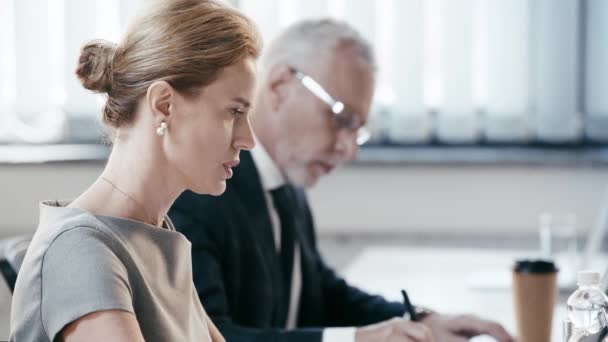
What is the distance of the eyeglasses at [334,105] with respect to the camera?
2.00 m

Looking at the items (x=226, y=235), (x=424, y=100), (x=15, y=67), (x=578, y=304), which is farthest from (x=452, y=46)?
(x=578, y=304)

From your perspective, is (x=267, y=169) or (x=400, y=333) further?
(x=267, y=169)

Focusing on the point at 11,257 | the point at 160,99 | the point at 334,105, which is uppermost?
the point at 160,99

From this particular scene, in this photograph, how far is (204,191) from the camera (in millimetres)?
1151

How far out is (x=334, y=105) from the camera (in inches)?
79.4

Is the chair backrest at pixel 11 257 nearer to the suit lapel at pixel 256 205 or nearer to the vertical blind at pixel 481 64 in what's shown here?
the suit lapel at pixel 256 205

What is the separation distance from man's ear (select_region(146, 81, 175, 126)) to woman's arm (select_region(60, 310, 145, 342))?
0.25 meters

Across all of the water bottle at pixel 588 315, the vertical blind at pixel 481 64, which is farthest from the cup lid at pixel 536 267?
the vertical blind at pixel 481 64

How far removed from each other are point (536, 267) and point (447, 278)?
2.06 feet

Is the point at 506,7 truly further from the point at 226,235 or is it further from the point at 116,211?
the point at 116,211

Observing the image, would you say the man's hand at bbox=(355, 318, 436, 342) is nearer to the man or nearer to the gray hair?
the man

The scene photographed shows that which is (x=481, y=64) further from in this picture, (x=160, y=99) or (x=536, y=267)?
(x=160, y=99)

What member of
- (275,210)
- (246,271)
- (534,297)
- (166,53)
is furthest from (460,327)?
(166,53)

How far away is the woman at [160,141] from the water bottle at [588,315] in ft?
1.54
